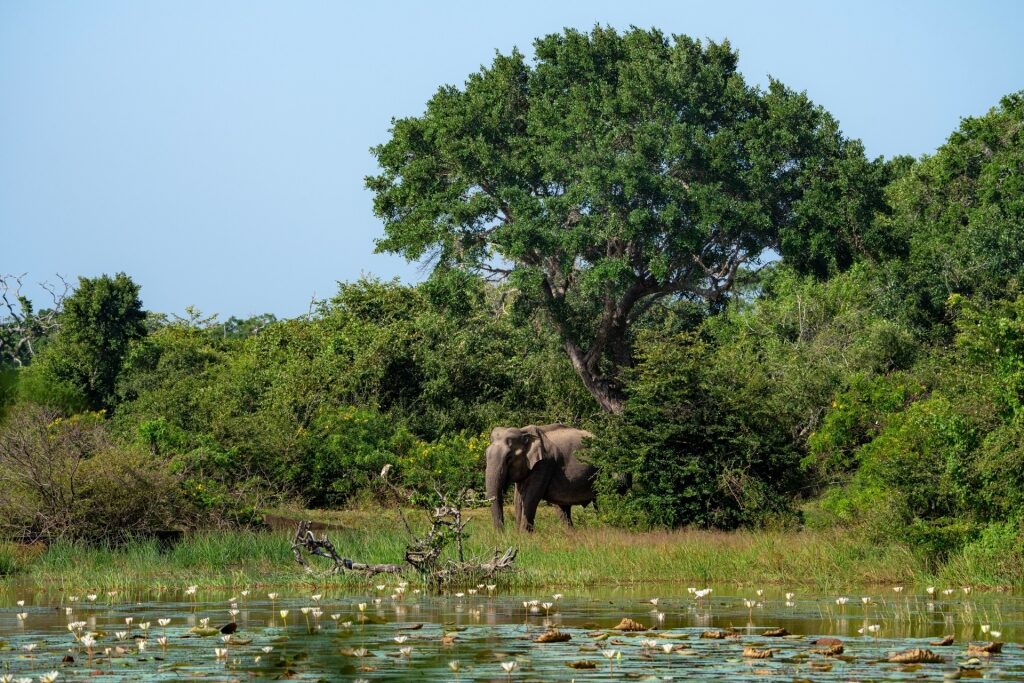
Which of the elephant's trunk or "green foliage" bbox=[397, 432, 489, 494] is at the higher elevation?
"green foliage" bbox=[397, 432, 489, 494]

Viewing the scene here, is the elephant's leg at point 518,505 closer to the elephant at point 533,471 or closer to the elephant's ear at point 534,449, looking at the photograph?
the elephant at point 533,471

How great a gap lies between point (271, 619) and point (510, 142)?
73.9 ft

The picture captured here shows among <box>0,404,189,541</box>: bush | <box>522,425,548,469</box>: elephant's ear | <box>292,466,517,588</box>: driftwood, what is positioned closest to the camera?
<box>292,466,517,588</box>: driftwood

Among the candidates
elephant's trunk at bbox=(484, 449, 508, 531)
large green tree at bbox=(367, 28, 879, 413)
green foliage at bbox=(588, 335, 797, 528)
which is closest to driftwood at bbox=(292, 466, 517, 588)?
green foliage at bbox=(588, 335, 797, 528)

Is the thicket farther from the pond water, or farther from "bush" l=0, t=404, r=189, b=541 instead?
the pond water

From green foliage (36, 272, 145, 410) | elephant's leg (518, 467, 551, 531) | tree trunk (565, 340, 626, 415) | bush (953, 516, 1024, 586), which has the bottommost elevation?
bush (953, 516, 1024, 586)

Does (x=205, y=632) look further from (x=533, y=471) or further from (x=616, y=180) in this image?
(x=616, y=180)

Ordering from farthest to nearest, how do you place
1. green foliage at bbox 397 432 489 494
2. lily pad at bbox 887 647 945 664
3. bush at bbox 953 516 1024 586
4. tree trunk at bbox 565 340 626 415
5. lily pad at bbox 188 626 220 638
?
tree trunk at bbox 565 340 626 415 → green foliage at bbox 397 432 489 494 → bush at bbox 953 516 1024 586 → lily pad at bbox 188 626 220 638 → lily pad at bbox 887 647 945 664

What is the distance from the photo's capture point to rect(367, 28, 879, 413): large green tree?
1302 inches

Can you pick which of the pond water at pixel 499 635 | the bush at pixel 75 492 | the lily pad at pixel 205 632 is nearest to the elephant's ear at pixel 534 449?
the bush at pixel 75 492

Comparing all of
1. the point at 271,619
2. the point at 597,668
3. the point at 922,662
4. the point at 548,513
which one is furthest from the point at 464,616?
the point at 548,513

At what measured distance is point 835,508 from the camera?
70.2ft

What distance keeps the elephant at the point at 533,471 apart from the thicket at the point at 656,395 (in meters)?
0.97

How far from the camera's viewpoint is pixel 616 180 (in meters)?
32.8
